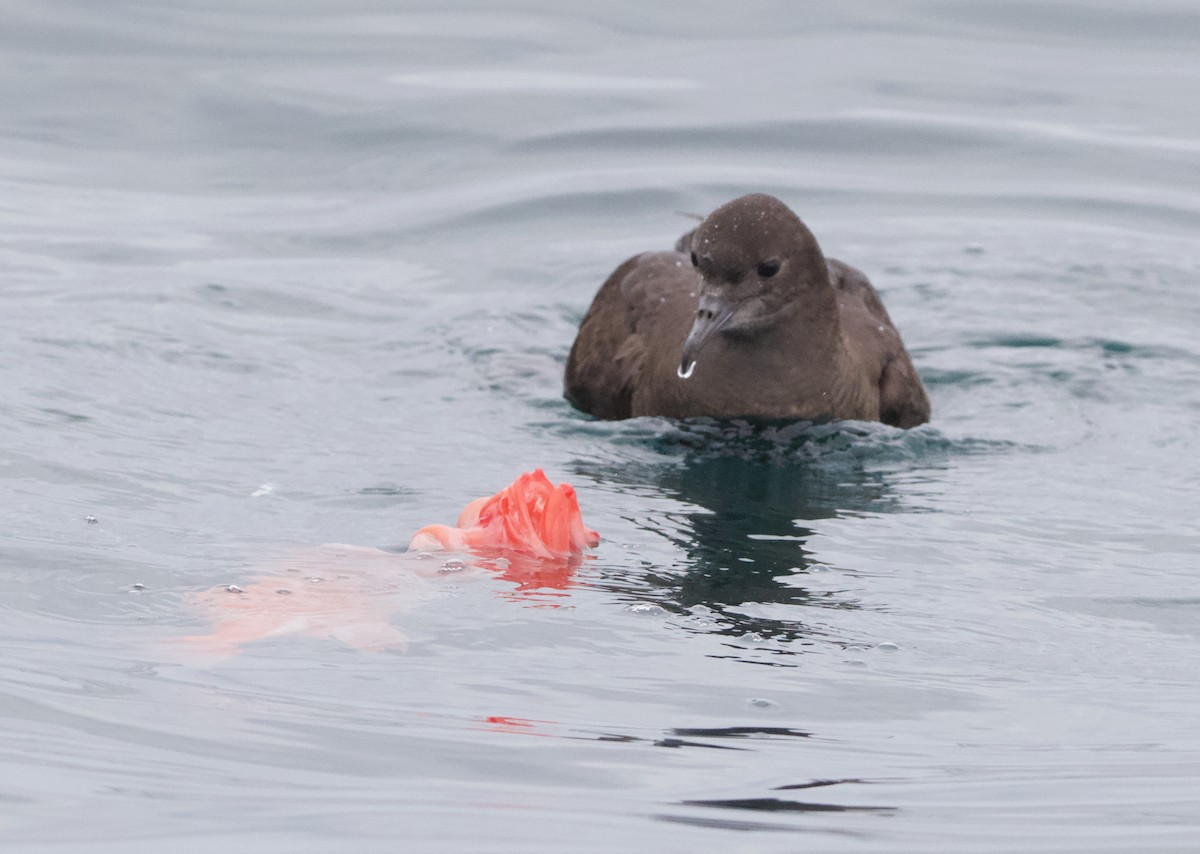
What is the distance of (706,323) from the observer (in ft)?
25.1

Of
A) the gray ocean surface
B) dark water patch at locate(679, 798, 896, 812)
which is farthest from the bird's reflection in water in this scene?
dark water patch at locate(679, 798, 896, 812)

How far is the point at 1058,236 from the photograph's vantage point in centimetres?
1159

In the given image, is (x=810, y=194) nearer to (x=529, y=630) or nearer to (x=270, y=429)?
(x=270, y=429)

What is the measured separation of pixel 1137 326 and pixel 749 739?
580 cm

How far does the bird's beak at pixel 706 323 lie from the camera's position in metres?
7.43

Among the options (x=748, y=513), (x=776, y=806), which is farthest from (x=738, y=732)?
(x=748, y=513)

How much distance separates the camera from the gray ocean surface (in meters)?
4.46

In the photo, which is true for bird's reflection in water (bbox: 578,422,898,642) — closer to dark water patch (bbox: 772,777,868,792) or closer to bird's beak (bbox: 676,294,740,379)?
bird's beak (bbox: 676,294,740,379)

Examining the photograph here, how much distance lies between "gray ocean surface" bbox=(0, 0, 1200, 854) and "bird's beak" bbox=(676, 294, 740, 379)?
0.52 m

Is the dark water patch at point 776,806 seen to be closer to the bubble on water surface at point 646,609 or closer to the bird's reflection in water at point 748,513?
the bird's reflection in water at point 748,513

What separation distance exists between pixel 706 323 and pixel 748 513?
2.72ft

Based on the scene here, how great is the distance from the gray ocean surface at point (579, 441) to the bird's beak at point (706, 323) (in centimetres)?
52

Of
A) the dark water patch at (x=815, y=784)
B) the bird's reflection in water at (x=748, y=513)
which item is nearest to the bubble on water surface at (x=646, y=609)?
the bird's reflection in water at (x=748, y=513)

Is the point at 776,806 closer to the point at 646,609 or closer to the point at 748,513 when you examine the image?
the point at 646,609
